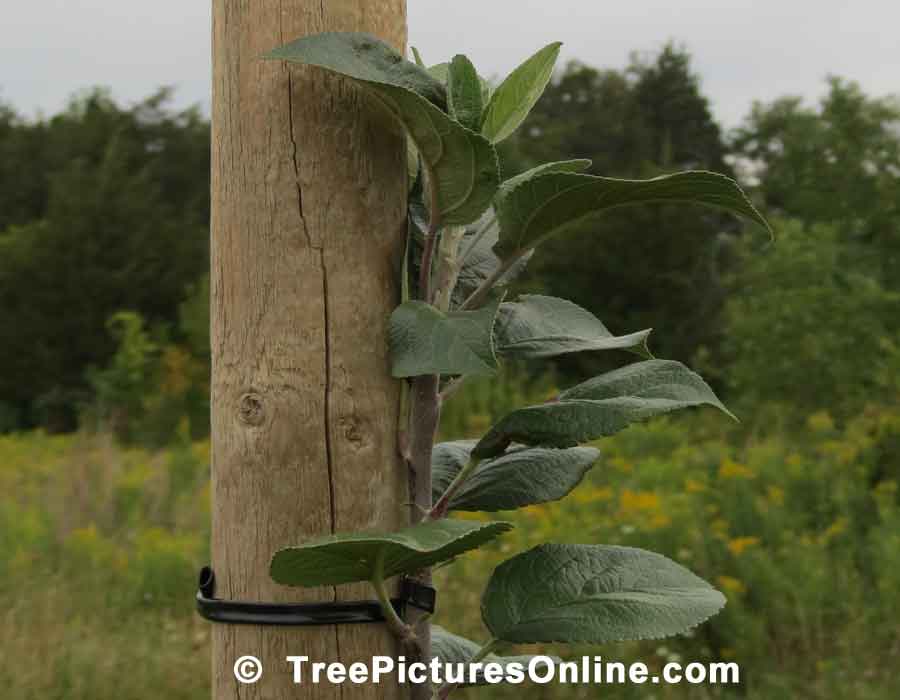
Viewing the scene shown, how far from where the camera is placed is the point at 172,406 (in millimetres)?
12430

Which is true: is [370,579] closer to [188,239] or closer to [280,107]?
[280,107]

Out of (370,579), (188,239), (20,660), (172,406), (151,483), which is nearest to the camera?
(370,579)

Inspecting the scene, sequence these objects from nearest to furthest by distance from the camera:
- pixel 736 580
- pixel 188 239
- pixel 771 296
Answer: pixel 736 580 → pixel 771 296 → pixel 188 239

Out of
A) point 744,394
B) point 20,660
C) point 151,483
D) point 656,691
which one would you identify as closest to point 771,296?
point 744,394

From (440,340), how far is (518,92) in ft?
1.01

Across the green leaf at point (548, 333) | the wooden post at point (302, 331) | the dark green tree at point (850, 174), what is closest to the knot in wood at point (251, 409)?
the wooden post at point (302, 331)

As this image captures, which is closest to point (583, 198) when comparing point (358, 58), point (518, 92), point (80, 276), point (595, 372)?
point (518, 92)

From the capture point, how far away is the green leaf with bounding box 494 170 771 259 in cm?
118

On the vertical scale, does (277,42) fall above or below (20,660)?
above

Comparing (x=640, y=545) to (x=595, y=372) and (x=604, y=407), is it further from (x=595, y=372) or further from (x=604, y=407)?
(x=595, y=372)

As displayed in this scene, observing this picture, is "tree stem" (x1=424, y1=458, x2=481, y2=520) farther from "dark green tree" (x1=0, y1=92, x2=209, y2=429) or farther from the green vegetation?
"dark green tree" (x1=0, y1=92, x2=209, y2=429)

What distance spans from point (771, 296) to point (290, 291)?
9.21m

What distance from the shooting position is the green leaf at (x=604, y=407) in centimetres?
121

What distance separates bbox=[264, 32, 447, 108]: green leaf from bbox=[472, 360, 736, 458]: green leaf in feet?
1.16
